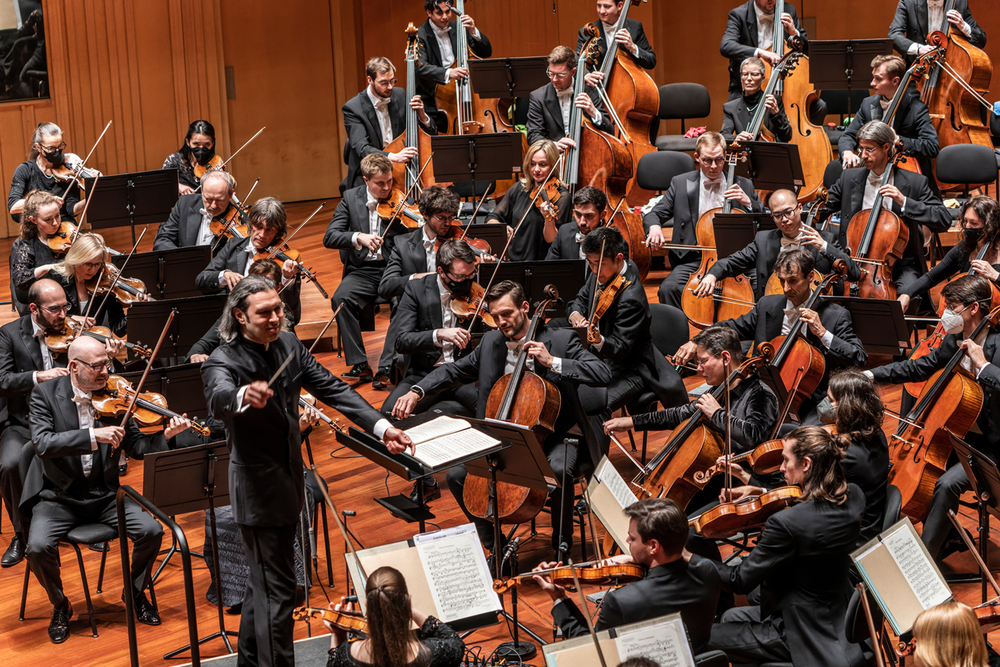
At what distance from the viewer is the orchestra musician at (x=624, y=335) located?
483 centimetres

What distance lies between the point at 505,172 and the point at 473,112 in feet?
4.65

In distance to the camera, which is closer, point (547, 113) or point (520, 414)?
point (520, 414)

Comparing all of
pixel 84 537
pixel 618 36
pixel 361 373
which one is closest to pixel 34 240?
pixel 361 373

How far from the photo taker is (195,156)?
7195 millimetres

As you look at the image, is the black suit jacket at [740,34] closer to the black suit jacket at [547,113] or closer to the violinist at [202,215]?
the black suit jacket at [547,113]

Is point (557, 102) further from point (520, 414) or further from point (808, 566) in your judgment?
point (808, 566)

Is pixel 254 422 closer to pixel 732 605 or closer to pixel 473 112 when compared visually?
pixel 732 605

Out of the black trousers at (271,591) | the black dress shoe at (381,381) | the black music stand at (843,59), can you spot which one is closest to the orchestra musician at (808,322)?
the black dress shoe at (381,381)

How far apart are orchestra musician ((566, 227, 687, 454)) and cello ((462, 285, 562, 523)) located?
0.54 metres

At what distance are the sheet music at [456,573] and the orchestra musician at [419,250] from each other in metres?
2.31

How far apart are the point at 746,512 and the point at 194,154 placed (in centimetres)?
495

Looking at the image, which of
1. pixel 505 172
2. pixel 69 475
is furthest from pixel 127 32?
pixel 69 475

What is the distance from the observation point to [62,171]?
22.4 feet

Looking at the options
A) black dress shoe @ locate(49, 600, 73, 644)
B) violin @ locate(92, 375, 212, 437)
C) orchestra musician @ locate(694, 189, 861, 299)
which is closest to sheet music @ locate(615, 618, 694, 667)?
violin @ locate(92, 375, 212, 437)
